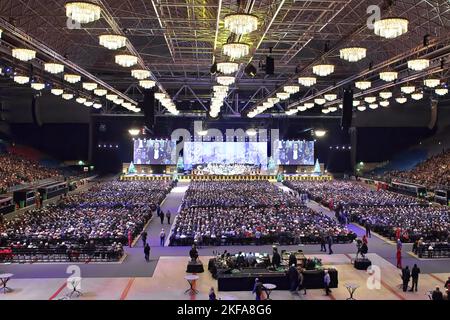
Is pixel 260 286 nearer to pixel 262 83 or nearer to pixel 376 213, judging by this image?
pixel 376 213

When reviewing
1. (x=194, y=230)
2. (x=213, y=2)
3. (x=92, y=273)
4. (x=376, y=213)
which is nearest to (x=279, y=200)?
(x=376, y=213)

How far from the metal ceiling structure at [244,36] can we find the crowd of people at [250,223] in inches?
311

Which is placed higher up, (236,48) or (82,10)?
(82,10)

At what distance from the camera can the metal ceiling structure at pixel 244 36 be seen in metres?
17.9

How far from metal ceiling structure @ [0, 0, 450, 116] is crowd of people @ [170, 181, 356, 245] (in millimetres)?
7906

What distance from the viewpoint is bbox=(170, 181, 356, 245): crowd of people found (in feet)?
64.1

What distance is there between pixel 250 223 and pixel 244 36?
28.5 feet

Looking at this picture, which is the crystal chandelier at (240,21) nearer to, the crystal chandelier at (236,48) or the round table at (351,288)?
the crystal chandelier at (236,48)

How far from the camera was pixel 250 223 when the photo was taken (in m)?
21.4

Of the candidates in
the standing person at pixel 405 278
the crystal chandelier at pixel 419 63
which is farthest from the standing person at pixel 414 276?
the crystal chandelier at pixel 419 63

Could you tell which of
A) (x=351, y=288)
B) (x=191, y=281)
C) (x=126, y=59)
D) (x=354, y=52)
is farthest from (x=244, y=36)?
(x=351, y=288)

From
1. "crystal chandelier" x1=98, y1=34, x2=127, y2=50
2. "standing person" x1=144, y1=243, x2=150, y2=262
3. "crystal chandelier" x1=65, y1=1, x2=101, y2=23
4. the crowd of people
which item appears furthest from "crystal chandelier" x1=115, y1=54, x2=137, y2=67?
the crowd of people

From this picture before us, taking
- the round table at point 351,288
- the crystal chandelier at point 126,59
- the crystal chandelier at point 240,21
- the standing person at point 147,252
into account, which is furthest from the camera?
the standing person at point 147,252

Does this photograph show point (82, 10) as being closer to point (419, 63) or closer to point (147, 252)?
point (147, 252)
